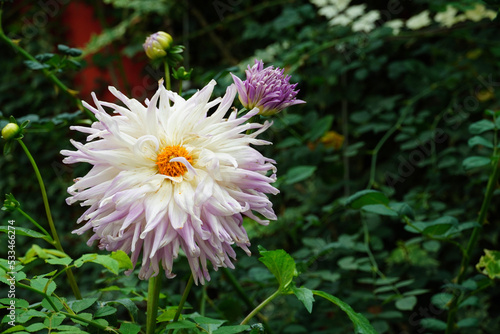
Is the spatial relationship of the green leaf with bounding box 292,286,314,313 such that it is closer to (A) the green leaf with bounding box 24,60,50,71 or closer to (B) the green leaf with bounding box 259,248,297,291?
(B) the green leaf with bounding box 259,248,297,291

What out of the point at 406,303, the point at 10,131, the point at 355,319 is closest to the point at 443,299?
the point at 406,303

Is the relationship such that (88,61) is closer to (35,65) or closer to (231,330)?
(35,65)

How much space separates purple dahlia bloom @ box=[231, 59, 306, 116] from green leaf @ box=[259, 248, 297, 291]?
0.18 metres

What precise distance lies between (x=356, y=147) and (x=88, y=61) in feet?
5.45

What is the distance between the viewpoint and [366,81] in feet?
5.93

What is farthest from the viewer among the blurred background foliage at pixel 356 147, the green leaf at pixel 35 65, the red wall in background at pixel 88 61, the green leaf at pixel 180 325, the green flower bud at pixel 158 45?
the red wall in background at pixel 88 61

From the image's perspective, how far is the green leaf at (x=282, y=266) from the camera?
591mm

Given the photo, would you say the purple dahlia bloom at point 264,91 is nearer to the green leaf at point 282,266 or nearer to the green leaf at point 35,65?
the green leaf at point 282,266

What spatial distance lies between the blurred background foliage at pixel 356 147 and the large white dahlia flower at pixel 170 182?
0.30m

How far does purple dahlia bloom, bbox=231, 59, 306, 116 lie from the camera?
24.1 inches

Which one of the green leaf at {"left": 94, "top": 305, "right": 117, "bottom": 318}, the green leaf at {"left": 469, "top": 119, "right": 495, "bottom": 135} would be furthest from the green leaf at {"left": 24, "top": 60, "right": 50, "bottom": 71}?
the green leaf at {"left": 469, "top": 119, "right": 495, "bottom": 135}

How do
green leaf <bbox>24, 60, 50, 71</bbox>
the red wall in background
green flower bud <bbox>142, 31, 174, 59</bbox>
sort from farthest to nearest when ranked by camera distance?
the red wall in background, green leaf <bbox>24, 60, 50, 71</bbox>, green flower bud <bbox>142, 31, 174, 59</bbox>

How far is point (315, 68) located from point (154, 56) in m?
1.05

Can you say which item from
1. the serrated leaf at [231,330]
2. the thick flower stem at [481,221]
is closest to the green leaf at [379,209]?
the thick flower stem at [481,221]
